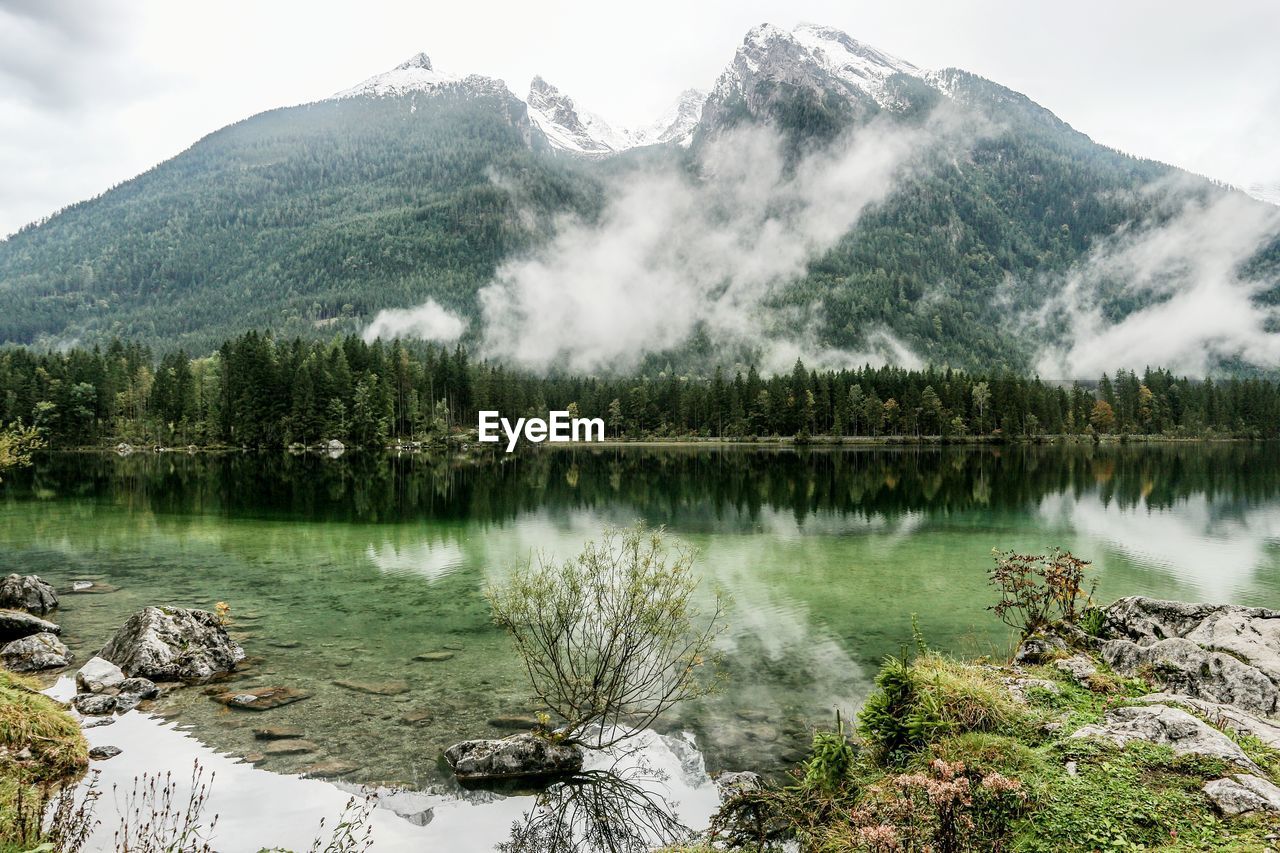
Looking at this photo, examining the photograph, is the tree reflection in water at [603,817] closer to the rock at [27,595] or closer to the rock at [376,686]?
the rock at [376,686]

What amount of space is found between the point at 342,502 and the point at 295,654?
37.9 meters

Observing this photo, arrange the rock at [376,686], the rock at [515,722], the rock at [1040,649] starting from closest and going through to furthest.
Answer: the rock at [515,722] < the rock at [1040,649] < the rock at [376,686]

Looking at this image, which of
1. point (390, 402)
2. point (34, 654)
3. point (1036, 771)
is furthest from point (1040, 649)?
point (390, 402)

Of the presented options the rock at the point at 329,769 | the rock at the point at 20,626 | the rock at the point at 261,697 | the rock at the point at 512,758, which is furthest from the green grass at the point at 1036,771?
the rock at the point at 20,626

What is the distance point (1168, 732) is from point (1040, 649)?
283 inches

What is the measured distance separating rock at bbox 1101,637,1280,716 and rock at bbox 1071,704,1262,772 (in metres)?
2.14

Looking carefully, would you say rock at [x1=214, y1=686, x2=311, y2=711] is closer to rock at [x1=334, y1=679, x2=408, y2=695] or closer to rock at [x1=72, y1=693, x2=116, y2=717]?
rock at [x1=334, y1=679, x2=408, y2=695]

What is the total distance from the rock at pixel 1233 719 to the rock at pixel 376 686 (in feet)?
50.3

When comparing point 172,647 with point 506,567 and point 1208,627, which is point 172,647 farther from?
point 1208,627

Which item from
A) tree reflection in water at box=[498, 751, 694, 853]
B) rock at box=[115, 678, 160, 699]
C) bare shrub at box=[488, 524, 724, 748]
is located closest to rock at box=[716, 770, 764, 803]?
tree reflection in water at box=[498, 751, 694, 853]

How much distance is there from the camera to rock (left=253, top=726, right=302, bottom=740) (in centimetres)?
1393

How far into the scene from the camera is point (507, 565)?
103ft

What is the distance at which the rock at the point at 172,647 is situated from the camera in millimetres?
17109

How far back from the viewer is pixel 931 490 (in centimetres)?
6506
